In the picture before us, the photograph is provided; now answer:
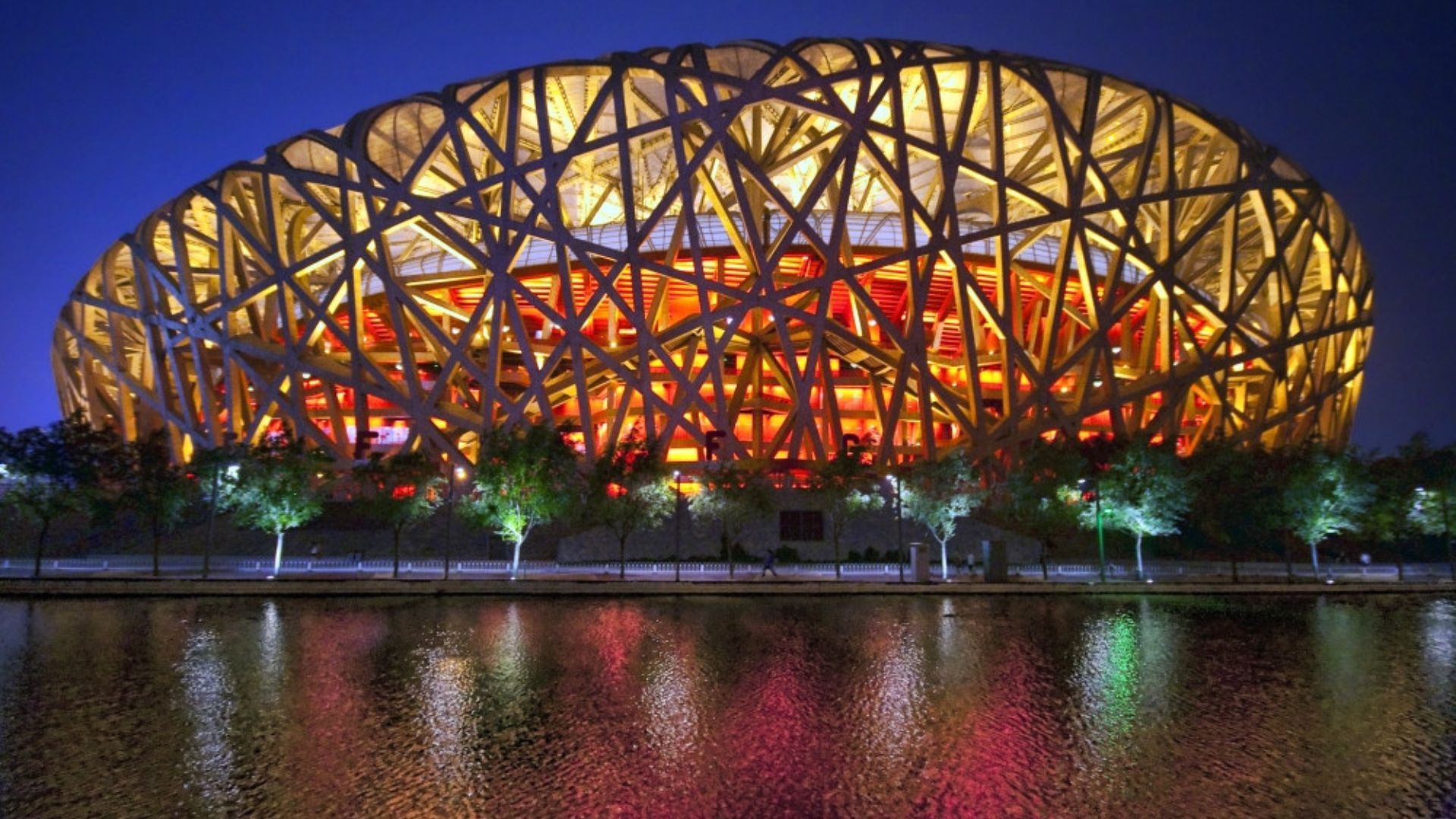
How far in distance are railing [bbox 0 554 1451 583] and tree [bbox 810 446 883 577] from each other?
5.91 ft

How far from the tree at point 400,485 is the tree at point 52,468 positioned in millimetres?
8908

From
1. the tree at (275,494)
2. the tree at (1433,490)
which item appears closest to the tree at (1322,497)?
the tree at (1433,490)

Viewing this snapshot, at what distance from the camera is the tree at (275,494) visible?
29.2 m

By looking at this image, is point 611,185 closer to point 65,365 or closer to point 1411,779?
point 65,365

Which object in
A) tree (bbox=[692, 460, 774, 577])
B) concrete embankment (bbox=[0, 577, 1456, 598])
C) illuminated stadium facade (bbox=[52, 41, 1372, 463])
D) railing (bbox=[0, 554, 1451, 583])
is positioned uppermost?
illuminated stadium facade (bbox=[52, 41, 1372, 463])

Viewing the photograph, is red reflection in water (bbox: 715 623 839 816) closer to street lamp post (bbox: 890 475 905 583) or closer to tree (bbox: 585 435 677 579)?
street lamp post (bbox: 890 475 905 583)

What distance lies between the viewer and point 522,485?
28359 millimetres

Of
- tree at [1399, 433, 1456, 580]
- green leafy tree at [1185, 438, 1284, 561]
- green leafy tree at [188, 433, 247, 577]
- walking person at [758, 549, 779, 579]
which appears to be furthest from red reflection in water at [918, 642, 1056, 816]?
tree at [1399, 433, 1456, 580]

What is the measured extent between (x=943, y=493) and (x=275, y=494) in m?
21.5

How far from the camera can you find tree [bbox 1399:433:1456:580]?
1430 inches

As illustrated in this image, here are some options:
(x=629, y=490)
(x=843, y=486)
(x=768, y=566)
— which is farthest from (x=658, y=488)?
(x=843, y=486)

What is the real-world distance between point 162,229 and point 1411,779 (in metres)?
57.6

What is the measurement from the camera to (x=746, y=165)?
3694 cm

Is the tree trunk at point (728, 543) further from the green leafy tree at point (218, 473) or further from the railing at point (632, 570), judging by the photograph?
the green leafy tree at point (218, 473)
